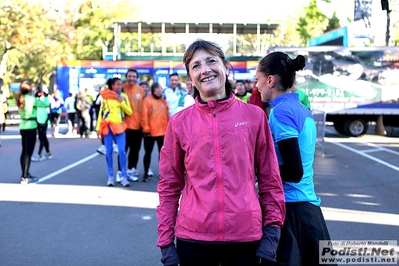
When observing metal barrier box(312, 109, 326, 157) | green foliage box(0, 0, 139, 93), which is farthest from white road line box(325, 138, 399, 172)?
green foliage box(0, 0, 139, 93)

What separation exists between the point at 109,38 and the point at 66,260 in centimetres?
5241

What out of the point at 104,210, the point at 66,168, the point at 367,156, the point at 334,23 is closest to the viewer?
the point at 104,210

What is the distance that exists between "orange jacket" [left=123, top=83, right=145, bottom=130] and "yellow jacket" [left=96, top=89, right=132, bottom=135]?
1.85 ft

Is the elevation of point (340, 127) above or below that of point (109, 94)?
below

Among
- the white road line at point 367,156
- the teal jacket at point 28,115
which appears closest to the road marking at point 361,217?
the white road line at point 367,156

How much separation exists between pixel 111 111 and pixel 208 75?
8138 mm

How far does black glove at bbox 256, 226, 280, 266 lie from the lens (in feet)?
9.85

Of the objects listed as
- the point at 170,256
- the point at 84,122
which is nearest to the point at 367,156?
the point at 84,122

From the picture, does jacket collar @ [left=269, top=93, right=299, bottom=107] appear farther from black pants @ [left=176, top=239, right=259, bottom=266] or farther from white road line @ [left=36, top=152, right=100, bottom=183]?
white road line @ [left=36, top=152, right=100, bottom=183]

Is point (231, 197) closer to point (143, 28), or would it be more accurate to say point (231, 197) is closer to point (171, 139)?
point (171, 139)

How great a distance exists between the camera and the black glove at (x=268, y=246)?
3.00 m

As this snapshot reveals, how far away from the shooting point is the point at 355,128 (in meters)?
24.2

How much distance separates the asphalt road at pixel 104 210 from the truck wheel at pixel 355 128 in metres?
8.48

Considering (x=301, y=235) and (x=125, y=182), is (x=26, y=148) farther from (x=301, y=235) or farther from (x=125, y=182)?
(x=301, y=235)
